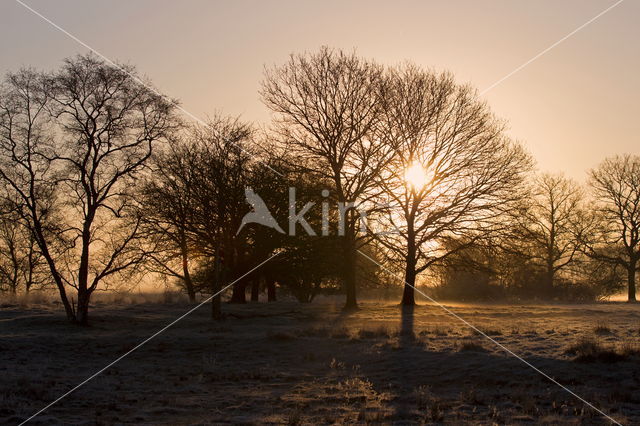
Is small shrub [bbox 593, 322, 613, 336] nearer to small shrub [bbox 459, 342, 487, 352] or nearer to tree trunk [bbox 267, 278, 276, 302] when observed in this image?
small shrub [bbox 459, 342, 487, 352]

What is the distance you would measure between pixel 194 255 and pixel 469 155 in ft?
64.9

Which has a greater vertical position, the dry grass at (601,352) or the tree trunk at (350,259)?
the tree trunk at (350,259)

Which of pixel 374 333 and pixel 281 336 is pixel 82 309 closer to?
pixel 281 336

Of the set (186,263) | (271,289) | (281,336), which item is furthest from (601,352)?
(271,289)

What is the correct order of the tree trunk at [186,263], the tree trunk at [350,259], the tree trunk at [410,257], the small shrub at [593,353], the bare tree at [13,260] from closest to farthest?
1. the small shrub at [593,353]
2. the tree trunk at [350,259]
3. the tree trunk at [410,257]
4. the tree trunk at [186,263]
5. the bare tree at [13,260]

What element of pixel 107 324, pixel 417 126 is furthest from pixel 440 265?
pixel 107 324

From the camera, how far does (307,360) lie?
17188mm

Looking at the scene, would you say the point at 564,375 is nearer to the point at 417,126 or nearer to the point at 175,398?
the point at 175,398

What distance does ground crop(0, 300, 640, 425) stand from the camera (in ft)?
36.1

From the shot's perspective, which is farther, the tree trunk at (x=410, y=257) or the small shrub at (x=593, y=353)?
the tree trunk at (x=410, y=257)

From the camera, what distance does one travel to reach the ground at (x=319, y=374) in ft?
36.1

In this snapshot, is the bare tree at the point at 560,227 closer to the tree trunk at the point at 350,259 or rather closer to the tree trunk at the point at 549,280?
the tree trunk at the point at 549,280

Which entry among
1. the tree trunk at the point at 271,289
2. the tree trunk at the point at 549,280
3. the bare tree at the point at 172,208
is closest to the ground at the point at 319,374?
the bare tree at the point at 172,208

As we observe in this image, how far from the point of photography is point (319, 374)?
600 inches
